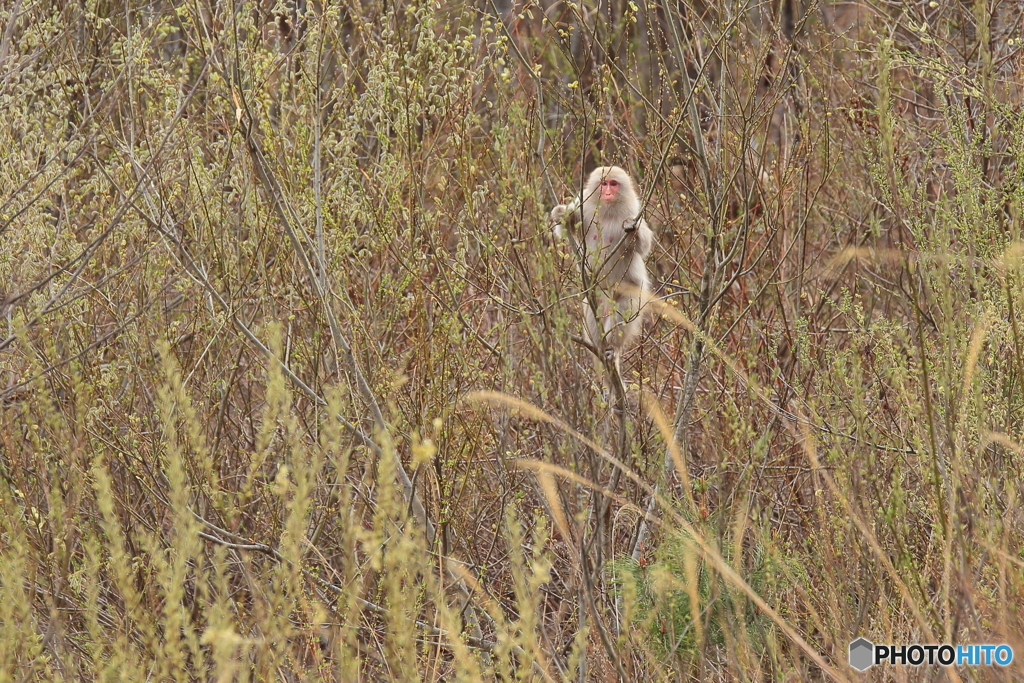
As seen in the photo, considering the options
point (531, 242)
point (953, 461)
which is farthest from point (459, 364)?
point (953, 461)

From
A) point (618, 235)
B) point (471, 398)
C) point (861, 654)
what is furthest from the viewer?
point (618, 235)

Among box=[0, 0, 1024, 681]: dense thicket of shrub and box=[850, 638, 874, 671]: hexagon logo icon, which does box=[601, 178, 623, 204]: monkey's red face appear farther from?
box=[850, 638, 874, 671]: hexagon logo icon

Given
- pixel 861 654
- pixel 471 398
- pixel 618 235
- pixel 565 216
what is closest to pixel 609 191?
pixel 618 235

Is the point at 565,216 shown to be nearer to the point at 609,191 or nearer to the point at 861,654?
the point at 861,654

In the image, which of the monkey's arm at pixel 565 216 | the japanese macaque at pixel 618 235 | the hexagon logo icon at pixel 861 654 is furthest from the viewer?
the japanese macaque at pixel 618 235

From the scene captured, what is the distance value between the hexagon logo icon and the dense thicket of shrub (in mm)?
85

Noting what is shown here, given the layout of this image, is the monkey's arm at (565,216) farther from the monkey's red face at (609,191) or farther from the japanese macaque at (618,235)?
the monkey's red face at (609,191)

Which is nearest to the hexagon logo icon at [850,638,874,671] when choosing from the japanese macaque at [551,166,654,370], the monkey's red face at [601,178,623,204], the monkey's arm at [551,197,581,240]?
the monkey's arm at [551,197,581,240]

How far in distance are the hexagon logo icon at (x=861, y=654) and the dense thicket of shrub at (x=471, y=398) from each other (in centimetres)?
9

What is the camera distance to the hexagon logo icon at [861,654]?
278 cm

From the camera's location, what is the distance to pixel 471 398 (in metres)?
3.35

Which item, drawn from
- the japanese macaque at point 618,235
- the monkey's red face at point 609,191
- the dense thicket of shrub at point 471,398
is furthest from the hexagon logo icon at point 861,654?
the monkey's red face at point 609,191

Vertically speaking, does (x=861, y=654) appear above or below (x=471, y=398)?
below

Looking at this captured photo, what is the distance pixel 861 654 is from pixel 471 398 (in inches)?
52.8
